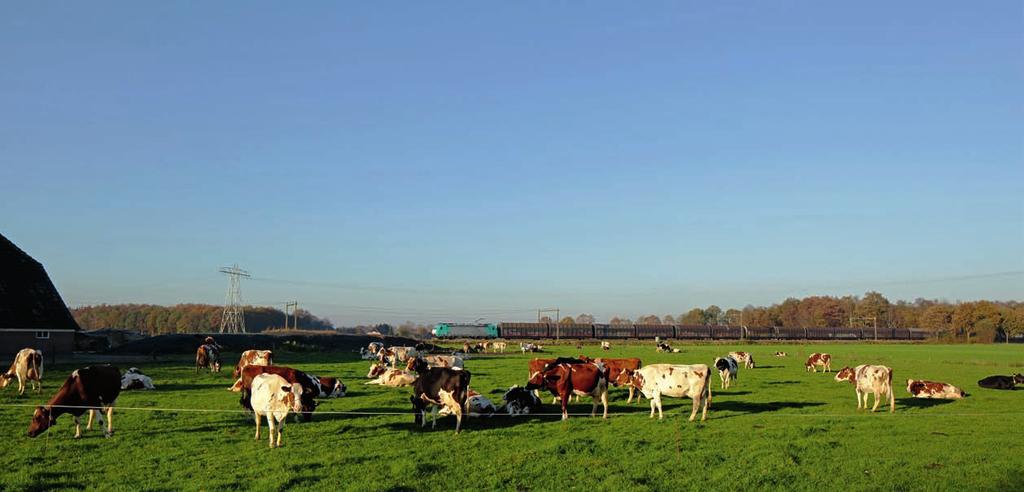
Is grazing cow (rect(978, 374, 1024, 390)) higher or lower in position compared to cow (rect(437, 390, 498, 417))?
lower

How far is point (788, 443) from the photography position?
49.2ft

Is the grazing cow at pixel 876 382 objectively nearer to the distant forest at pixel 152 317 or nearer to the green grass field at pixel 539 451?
the green grass field at pixel 539 451

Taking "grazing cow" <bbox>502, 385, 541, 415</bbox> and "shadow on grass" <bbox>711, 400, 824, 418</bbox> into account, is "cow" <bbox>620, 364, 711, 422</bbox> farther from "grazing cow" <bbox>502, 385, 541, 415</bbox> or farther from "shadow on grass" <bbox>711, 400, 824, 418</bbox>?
"grazing cow" <bbox>502, 385, 541, 415</bbox>

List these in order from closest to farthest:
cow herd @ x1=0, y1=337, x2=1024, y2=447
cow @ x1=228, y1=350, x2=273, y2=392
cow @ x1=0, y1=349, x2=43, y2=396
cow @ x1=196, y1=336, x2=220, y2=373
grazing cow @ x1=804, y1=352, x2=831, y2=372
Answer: cow herd @ x1=0, y1=337, x2=1024, y2=447
cow @ x1=0, y1=349, x2=43, y2=396
cow @ x1=228, y1=350, x2=273, y2=392
cow @ x1=196, y1=336, x2=220, y2=373
grazing cow @ x1=804, y1=352, x2=831, y2=372

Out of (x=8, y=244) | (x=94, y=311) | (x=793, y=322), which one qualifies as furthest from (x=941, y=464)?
(x=94, y=311)

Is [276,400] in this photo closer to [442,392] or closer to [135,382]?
[442,392]

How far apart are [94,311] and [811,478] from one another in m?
219

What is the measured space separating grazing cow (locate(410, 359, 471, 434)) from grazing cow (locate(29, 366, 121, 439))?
7.07 m

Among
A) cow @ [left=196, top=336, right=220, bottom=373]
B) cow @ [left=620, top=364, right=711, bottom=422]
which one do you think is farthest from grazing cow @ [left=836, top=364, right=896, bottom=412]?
cow @ [left=196, top=336, right=220, bottom=373]

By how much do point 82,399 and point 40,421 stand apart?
0.91 m

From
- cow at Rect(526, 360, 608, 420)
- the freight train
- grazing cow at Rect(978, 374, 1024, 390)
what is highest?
cow at Rect(526, 360, 608, 420)

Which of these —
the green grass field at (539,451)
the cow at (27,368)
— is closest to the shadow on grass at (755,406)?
the green grass field at (539,451)

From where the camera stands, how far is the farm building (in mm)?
41188

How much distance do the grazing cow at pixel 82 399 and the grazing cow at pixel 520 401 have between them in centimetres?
973
